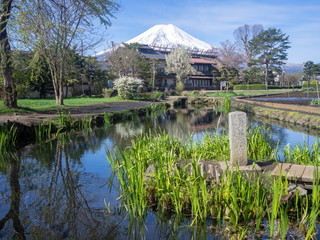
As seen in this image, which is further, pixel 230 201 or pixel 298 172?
pixel 298 172

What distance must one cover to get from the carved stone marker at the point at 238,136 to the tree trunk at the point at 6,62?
11.6m

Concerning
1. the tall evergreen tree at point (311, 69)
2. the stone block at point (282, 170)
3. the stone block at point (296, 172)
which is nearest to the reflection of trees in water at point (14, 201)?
the stone block at point (282, 170)

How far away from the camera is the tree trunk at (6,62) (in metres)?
12.8

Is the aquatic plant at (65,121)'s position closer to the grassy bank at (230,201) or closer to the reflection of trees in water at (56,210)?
the reflection of trees in water at (56,210)

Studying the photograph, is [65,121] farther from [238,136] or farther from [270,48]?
[270,48]

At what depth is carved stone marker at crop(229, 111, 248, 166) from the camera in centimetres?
496

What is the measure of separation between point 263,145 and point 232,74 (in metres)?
40.3

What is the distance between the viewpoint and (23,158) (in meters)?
7.61

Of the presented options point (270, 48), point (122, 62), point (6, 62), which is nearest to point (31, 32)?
point (6, 62)

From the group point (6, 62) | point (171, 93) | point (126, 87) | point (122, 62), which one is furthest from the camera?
point (171, 93)

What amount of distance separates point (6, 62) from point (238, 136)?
495 inches

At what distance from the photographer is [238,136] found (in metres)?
5.01

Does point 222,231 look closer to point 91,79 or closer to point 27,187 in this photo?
point 27,187

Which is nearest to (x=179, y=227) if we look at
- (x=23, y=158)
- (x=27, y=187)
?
(x=27, y=187)
